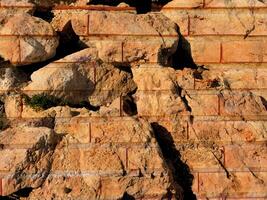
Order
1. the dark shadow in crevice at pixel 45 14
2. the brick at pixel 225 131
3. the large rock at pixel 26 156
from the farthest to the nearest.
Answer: the dark shadow in crevice at pixel 45 14, the brick at pixel 225 131, the large rock at pixel 26 156

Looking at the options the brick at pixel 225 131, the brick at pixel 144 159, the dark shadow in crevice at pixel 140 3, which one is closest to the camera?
the brick at pixel 144 159

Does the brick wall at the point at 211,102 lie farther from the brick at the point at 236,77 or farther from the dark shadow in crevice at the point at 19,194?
the dark shadow in crevice at the point at 19,194

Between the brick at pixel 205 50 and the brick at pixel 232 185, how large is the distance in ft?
3.37

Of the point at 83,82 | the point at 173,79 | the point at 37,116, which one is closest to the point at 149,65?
the point at 173,79

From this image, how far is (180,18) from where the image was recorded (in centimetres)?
498

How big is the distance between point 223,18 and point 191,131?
3.47 ft

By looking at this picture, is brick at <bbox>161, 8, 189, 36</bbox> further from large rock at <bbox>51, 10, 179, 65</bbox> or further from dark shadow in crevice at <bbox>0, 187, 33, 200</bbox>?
dark shadow in crevice at <bbox>0, 187, 33, 200</bbox>


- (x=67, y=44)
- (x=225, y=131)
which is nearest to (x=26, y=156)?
(x=67, y=44)

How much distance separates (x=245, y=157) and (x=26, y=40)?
2087 millimetres

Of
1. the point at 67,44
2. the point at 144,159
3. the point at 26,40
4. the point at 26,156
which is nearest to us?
the point at 26,156

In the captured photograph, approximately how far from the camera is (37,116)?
466 centimetres

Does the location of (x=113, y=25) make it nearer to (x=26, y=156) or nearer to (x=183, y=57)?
(x=183, y=57)

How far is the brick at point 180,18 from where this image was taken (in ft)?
16.3

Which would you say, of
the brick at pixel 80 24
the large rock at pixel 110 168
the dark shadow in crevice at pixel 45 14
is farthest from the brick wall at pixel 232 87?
the dark shadow in crevice at pixel 45 14
